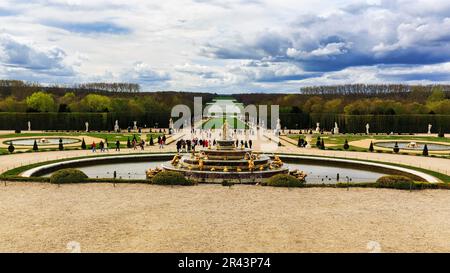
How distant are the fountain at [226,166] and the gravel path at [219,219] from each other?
488 cm

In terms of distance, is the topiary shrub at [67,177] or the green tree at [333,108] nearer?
the topiary shrub at [67,177]

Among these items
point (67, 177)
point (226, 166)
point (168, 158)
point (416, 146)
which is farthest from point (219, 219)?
point (416, 146)

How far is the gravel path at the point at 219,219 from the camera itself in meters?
13.9

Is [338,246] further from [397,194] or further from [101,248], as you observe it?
[397,194]

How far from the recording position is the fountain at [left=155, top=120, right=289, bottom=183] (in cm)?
2859

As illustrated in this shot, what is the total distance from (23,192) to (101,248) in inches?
420

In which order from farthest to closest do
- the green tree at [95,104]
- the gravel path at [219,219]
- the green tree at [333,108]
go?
the green tree at [333,108] < the green tree at [95,104] < the gravel path at [219,219]

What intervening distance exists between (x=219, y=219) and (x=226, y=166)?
42.5ft

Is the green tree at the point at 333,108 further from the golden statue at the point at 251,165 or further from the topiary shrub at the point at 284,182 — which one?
the topiary shrub at the point at 284,182

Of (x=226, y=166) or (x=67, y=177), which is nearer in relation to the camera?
(x=67, y=177)

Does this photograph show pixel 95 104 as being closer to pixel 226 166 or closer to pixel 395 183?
pixel 226 166

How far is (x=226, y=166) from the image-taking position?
29.8 m

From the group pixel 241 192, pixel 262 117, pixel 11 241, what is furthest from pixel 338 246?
pixel 262 117

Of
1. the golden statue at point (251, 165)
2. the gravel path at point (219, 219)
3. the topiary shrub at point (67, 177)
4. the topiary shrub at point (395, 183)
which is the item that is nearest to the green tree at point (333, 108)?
the golden statue at point (251, 165)
